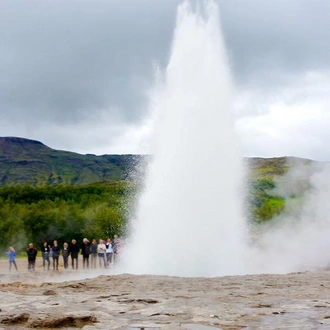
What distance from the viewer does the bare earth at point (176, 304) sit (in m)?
5.61

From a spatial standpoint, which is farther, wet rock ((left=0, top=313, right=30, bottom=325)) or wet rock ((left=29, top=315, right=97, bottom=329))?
wet rock ((left=0, top=313, right=30, bottom=325))

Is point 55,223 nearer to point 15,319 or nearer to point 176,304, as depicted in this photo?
point 176,304

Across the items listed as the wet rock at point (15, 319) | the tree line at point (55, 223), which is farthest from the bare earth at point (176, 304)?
the tree line at point (55, 223)

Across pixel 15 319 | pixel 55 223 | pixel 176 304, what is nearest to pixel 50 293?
pixel 15 319

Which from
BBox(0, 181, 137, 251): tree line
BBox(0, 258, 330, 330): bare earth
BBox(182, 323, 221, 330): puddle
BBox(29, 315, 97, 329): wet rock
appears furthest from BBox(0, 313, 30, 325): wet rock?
BBox(0, 181, 137, 251): tree line

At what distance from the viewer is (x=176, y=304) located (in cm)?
671

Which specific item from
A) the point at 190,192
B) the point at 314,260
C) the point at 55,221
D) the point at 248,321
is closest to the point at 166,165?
the point at 190,192

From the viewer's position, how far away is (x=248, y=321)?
5.62 m

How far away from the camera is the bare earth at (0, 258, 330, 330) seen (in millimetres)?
5605

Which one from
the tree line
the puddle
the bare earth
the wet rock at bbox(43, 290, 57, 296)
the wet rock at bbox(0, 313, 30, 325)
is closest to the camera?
the puddle

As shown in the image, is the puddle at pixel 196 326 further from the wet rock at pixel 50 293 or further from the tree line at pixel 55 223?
the tree line at pixel 55 223

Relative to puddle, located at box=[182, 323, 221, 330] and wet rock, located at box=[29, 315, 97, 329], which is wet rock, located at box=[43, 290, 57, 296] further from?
puddle, located at box=[182, 323, 221, 330]

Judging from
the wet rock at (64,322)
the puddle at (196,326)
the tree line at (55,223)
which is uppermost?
the tree line at (55,223)

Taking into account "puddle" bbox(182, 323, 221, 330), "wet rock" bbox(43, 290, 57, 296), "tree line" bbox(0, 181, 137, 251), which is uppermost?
"tree line" bbox(0, 181, 137, 251)
